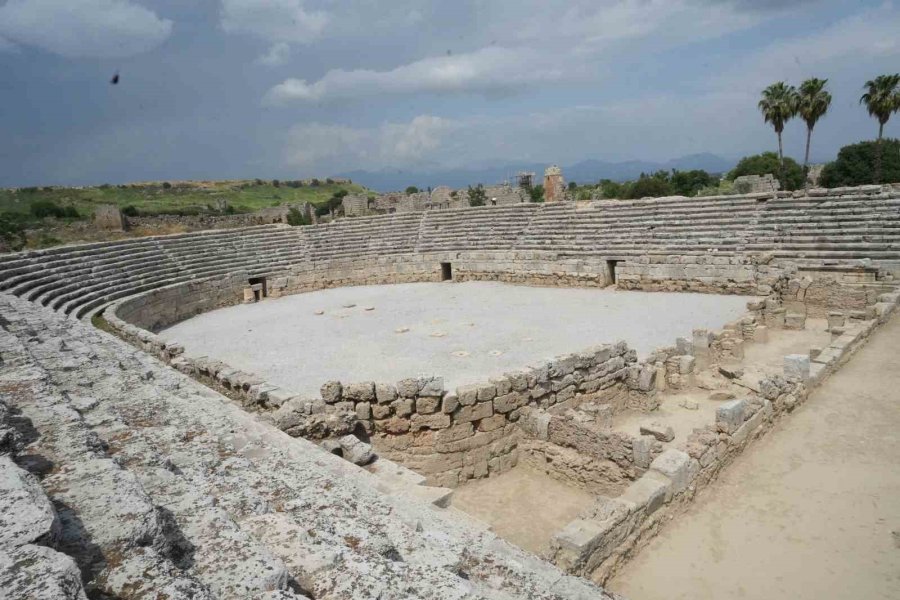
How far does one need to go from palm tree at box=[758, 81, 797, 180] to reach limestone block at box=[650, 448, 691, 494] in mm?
28670

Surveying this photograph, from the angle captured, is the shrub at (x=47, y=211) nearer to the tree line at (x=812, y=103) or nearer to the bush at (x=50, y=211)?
the bush at (x=50, y=211)

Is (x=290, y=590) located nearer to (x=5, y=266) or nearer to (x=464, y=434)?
(x=464, y=434)

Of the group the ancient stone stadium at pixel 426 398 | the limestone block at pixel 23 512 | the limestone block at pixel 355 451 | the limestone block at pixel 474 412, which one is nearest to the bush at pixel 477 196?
the ancient stone stadium at pixel 426 398

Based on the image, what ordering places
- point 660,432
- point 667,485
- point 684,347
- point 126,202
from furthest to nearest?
point 126,202 → point 684,347 → point 660,432 → point 667,485

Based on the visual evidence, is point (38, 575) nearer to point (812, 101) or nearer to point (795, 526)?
point (795, 526)

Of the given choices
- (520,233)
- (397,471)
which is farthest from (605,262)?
(397,471)

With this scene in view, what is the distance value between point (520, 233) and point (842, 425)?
1986 centimetres

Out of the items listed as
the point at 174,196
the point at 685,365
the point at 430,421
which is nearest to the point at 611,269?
the point at 685,365

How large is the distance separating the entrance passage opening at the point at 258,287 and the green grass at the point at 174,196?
23.9m

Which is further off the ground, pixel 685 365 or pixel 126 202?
pixel 126 202

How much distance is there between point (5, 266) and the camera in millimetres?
19172

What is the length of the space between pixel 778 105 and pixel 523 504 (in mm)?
29662

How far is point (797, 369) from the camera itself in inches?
376

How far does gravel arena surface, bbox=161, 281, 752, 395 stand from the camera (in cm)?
1327
